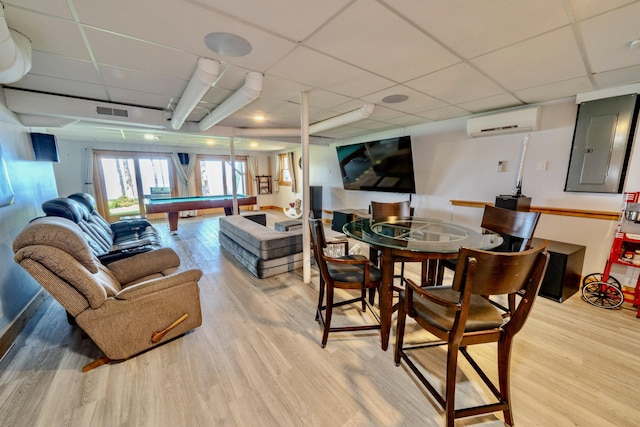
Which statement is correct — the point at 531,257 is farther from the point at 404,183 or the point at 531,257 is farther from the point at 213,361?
the point at 404,183

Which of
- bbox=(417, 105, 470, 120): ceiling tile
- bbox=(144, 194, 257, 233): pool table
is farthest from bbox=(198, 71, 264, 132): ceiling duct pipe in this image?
bbox=(417, 105, 470, 120): ceiling tile

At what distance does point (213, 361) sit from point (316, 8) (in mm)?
2326

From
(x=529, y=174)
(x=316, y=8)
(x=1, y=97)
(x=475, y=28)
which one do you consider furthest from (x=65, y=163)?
(x=529, y=174)

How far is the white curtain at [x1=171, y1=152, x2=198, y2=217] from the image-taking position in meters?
7.36

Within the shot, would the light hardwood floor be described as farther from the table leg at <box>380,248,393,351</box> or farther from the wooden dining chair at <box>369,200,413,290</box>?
the wooden dining chair at <box>369,200,413,290</box>

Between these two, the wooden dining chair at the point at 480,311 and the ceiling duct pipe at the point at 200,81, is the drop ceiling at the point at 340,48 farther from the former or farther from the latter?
the wooden dining chair at the point at 480,311

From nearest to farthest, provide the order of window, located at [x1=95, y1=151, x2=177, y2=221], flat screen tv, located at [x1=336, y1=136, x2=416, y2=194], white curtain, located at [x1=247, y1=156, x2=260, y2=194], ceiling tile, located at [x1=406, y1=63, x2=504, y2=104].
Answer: ceiling tile, located at [x1=406, y1=63, x2=504, y2=104] → flat screen tv, located at [x1=336, y1=136, x2=416, y2=194] → window, located at [x1=95, y1=151, x2=177, y2=221] → white curtain, located at [x1=247, y1=156, x2=260, y2=194]

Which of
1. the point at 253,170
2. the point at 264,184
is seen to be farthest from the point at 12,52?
the point at 264,184

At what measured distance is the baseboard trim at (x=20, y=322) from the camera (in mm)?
1746

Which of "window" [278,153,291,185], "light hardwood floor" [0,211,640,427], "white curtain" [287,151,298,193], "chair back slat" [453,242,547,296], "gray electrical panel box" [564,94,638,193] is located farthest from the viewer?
"window" [278,153,291,185]

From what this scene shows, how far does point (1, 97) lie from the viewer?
7.47 feet

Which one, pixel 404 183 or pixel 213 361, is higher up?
pixel 404 183

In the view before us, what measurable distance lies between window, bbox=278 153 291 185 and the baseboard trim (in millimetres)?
6463

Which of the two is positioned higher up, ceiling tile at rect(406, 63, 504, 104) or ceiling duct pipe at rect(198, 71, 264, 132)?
ceiling tile at rect(406, 63, 504, 104)
